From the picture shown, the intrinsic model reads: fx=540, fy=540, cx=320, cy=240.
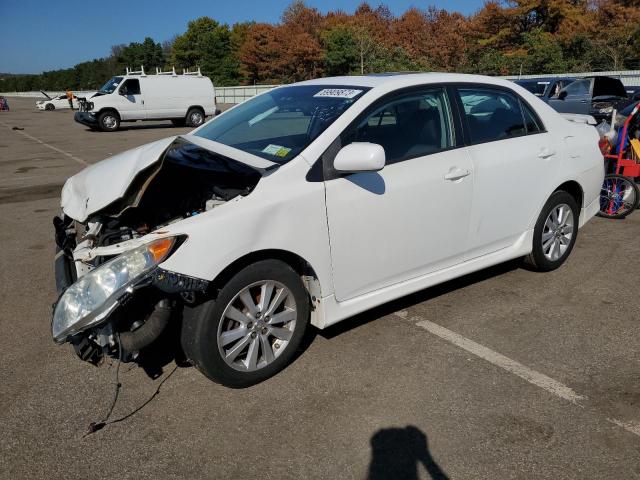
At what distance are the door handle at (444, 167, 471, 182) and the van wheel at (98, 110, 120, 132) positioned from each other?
20764 mm

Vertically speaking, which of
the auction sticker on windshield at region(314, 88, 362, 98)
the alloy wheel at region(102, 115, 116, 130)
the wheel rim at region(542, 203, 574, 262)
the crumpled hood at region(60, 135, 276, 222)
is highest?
the auction sticker on windshield at region(314, 88, 362, 98)

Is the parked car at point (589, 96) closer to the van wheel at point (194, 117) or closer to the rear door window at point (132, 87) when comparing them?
the van wheel at point (194, 117)

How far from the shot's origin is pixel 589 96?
13844 mm

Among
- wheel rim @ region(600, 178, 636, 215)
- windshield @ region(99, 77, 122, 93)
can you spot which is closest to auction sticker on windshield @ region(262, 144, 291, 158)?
wheel rim @ region(600, 178, 636, 215)

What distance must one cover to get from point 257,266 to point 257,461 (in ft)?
3.27

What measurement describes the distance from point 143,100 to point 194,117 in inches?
91.4

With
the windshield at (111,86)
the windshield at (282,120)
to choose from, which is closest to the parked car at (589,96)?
the windshield at (282,120)

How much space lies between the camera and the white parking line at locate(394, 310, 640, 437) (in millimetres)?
Answer: 2959

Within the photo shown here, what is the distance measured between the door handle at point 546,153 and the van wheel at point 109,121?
2058 cm

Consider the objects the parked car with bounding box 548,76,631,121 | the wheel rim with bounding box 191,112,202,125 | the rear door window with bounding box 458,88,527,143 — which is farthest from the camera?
the wheel rim with bounding box 191,112,202,125

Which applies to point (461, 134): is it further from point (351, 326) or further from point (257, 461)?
point (257, 461)

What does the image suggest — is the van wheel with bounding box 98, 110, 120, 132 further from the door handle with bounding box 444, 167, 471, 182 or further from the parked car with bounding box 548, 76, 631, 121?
the door handle with bounding box 444, 167, 471, 182

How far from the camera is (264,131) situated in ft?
12.7

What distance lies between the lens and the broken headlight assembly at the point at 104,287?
2664 millimetres
